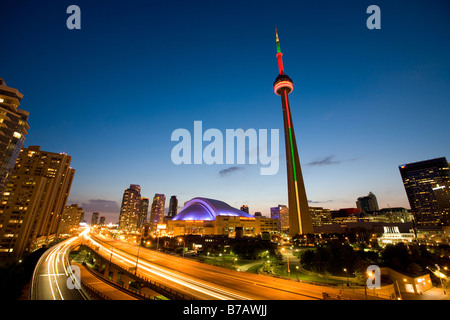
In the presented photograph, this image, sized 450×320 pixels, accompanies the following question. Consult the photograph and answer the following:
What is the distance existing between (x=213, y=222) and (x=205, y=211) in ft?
47.5

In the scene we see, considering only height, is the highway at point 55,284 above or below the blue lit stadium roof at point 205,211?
below

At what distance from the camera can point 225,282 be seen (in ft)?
100

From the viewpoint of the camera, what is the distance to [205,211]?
487ft

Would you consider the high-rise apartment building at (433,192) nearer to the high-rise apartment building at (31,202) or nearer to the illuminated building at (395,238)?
the illuminated building at (395,238)

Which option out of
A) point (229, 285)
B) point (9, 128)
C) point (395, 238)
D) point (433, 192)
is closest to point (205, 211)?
point (395, 238)

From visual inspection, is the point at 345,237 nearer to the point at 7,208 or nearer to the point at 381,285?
the point at 381,285

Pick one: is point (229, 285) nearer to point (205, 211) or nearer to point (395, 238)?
point (395, 238)

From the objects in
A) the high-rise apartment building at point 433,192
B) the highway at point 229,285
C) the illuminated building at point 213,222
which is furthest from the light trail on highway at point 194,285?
the high-rise apartment building at point 433,192

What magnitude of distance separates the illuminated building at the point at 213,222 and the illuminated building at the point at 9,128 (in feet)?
306

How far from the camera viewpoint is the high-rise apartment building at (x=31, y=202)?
77812 millimetres

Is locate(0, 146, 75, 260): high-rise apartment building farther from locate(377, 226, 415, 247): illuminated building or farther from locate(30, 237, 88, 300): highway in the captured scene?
locate(377, 226, 415, 247): illuminated building

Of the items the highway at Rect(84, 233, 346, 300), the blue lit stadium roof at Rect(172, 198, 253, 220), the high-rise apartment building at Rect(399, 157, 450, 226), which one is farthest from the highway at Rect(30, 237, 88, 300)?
the high-rise apartment building at Rect(399, 157, 450, 226)
